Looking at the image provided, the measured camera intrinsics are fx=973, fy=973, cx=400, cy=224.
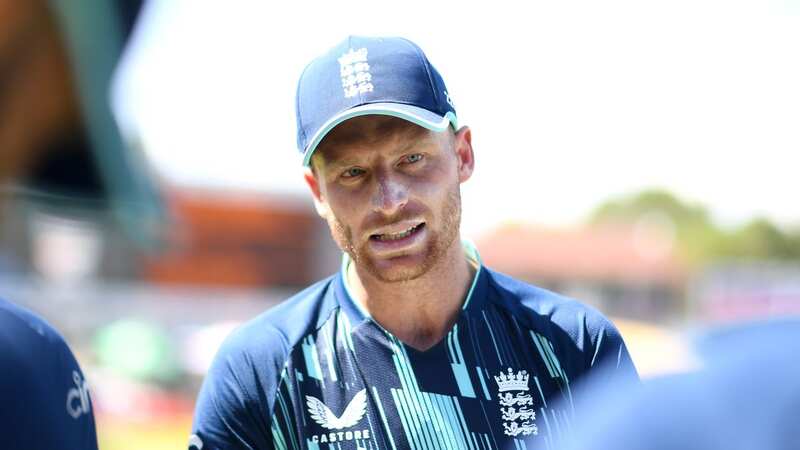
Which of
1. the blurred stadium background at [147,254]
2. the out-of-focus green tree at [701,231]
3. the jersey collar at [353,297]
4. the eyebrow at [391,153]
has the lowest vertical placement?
the jersey collar at [353,297]

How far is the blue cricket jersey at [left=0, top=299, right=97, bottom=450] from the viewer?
174 centimetres

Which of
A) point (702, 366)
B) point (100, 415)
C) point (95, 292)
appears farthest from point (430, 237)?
point (95, 292)

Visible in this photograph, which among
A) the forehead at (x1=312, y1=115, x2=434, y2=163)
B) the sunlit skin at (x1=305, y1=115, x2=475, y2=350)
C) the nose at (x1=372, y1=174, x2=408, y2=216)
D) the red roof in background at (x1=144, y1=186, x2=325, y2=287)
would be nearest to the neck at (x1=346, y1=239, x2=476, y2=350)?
the sunlit skin at (x1=305, y1=115, x2=475, y2=350)

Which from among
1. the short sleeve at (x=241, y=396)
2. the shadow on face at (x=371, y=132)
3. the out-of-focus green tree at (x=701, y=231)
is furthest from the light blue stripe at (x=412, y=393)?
the out-of-focus green tree at (x=701, y=231)

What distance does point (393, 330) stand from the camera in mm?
2564

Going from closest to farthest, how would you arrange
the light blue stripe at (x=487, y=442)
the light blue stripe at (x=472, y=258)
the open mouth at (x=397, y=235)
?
the light blue stripe at (x=487, y=442) < the open mouth at (x=397, y=235) < the light blue stripe at (x=472, y=258)

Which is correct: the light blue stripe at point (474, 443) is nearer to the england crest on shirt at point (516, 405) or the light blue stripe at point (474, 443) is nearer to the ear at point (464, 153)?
the england crest on shirt at point (516, 405)

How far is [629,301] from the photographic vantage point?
45.5 metres

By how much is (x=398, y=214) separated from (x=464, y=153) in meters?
0.32

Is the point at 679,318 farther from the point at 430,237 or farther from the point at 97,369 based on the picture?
the point at 430,237

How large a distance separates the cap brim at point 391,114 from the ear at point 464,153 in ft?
0.49

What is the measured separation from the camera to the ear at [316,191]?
2.61 meters

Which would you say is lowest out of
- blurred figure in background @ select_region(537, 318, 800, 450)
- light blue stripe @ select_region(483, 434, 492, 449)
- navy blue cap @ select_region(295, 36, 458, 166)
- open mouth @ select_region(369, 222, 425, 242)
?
blurred figure in background @ select_region(537, 318, 800, 450)

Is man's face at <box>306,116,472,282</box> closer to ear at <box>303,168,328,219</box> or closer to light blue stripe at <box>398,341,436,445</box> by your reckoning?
ear at <box>303,168,328,219</box>
